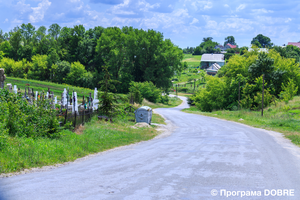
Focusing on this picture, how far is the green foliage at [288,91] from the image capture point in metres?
45.4

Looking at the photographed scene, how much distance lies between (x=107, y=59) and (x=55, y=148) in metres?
75.9

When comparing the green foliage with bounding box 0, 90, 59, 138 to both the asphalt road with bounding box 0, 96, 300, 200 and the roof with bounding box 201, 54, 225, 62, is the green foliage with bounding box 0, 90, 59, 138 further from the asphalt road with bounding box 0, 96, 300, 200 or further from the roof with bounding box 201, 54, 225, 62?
the roof with bounding box 201, 54, 225, 62

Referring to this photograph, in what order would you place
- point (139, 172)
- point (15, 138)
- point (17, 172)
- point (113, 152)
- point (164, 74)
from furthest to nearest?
1. point (164, 74)
2. point (113, 152)
3. point (15, 138)
4. point (139, 172)
5. point (17, 172)

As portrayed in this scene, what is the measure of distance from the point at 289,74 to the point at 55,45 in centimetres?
7480

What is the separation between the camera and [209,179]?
8.49 meters

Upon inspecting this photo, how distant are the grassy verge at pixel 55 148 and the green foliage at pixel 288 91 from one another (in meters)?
36.8

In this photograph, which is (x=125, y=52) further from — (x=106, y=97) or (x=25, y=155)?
(x=25, y=155)

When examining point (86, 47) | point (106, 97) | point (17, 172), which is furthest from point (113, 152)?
point (86, 47)

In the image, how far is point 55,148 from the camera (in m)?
10.9

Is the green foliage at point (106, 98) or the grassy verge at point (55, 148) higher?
the green foliage at point (106, 98)

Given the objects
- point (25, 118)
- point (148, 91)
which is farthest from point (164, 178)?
point (148, 91)

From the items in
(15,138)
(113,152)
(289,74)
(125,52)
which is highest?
(125,52)

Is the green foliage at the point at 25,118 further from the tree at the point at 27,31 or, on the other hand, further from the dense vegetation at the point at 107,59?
the tree at the point at 27,31

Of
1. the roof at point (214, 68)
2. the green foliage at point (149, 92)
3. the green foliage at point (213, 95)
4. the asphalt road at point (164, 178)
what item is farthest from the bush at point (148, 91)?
the roof at point (214, 68)
